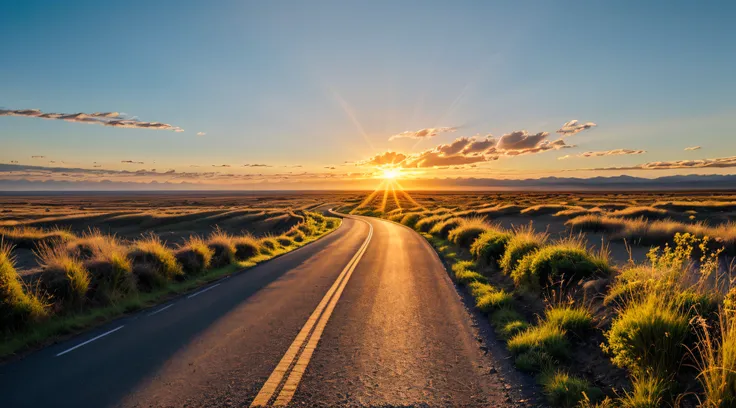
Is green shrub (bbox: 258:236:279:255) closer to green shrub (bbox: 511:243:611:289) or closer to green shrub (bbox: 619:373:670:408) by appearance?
green shrub (bbox: 511:243:611:289)

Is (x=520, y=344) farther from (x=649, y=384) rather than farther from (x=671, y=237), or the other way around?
(x=671, y=237)

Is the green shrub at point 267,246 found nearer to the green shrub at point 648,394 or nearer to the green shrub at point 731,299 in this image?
the green shrub at point 648,394

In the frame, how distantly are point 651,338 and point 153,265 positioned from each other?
12800mm

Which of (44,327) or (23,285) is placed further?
(23,285)

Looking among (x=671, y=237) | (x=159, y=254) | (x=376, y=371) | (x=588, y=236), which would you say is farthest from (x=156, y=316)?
(x=588, y=236)

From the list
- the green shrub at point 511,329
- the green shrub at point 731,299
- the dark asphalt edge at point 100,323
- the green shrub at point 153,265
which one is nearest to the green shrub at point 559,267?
the green shrub at point 511,329

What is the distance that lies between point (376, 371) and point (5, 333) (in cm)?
705

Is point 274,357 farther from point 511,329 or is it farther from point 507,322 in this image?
point 507,322

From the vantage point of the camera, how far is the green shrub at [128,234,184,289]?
11562mm

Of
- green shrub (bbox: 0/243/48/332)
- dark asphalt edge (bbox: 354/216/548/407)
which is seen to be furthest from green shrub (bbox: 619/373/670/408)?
green shrub (bbox: 0/243/48/332)

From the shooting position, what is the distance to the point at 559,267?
10.2 meters

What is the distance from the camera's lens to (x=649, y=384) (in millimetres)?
4559

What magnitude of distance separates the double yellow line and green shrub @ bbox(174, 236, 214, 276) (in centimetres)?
658

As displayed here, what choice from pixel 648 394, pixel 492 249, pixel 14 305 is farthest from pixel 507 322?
pixel 14 305
